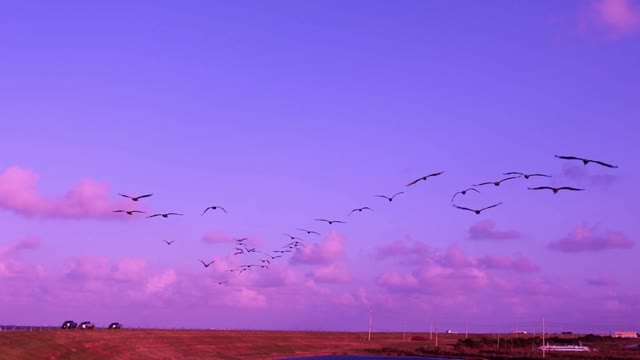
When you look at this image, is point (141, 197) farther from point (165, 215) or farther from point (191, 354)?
point (191, 354)

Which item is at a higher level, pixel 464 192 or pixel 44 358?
pixel 464 192

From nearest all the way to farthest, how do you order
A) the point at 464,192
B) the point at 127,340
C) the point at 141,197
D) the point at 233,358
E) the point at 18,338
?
1. the point at 464,192
2. the point at 141,197
3. the point at 18,338
4. the point at 127,340
5. the point at 233,358

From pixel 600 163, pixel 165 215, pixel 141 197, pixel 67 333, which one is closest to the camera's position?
pixel 600 163

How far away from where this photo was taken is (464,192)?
202 feet

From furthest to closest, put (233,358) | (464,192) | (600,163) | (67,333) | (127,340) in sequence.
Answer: (233,358) < (127,340) < (67,333) < (464,192) < (600,163)

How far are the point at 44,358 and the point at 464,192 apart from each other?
342 ft

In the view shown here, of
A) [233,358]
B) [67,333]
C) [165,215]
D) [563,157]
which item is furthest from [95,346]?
[563,157]

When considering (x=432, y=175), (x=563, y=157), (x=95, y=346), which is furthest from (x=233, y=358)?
(x=563, y=157)

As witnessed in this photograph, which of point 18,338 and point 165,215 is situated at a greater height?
point 165,215

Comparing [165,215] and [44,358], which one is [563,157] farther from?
[44,358]

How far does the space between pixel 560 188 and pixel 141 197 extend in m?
39.2

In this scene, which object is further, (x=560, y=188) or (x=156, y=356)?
(x=156, y=356)

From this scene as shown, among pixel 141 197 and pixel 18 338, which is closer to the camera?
pixel 141 197

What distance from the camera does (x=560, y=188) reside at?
55281mm
